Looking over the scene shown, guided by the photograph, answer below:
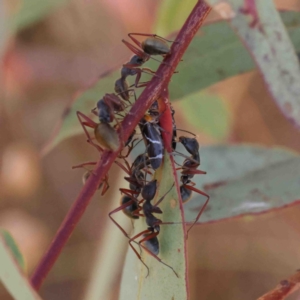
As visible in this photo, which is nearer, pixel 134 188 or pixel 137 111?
pixel 137 111

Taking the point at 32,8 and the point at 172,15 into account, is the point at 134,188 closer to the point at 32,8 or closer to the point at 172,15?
the point at 172,15

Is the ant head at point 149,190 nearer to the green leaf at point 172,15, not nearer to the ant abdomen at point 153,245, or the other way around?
the ant abdomen at point 153,245

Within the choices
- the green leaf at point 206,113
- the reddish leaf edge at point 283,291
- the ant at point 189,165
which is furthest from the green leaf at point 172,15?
the reddish leaf edge at point 283,291

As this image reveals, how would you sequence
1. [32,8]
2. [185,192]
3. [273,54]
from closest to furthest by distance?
[273,54]
[185,192]
[32,8]

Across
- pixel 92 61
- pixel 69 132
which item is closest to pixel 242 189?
pixel 69 132

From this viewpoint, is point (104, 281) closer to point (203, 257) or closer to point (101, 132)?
point (203, 257)

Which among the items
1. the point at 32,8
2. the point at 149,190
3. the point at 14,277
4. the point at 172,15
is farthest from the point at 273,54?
the point at 32,8
